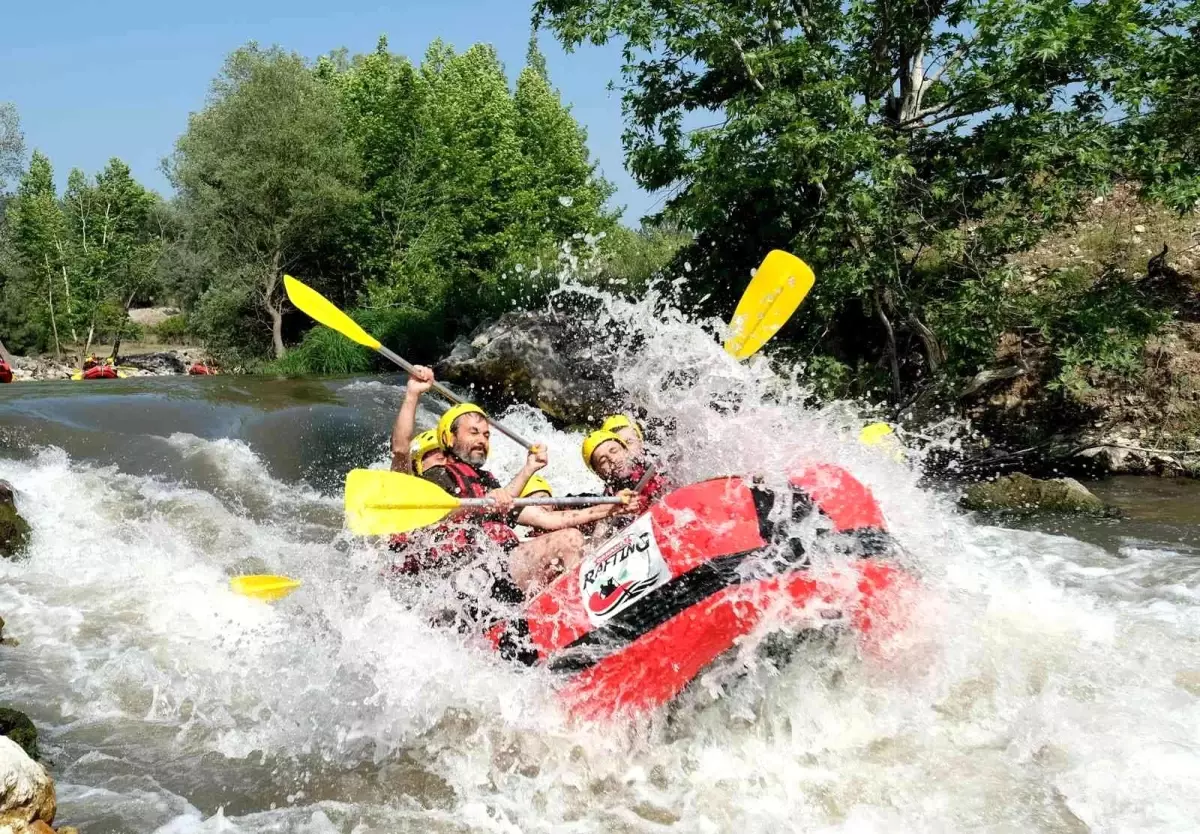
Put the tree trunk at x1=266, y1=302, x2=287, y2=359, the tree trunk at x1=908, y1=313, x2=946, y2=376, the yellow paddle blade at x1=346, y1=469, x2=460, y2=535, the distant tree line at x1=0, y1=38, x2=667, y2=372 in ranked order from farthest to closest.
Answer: the tree trunk at x1=266, y1=302, x2=287, y2=359
the distant tree line at x1=0, y1=38, x2=667, y2=372
the tree trunk at x1=908, y1=313, x2=946, y2=376
the yellow paddle blade at x1=346, y1=469, x2=460, y2=535

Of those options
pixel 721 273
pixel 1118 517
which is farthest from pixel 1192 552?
pixel 721 273

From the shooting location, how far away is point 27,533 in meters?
6.70

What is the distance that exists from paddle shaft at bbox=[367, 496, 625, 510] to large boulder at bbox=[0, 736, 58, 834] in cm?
159

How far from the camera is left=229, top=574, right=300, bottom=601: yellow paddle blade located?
4930 mm

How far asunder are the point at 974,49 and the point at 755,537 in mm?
8603

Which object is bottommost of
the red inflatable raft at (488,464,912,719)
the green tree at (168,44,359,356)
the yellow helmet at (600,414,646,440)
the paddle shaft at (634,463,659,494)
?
the red inflatable raft at (488,464,912,719)

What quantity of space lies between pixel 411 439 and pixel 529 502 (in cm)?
81

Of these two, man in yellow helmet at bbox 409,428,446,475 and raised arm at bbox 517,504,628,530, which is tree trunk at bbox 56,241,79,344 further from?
raised arm at bbox 517,504,628,530

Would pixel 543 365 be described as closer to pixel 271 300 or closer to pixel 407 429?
pixel 407 429

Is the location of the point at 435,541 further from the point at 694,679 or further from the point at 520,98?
the point at 520,98

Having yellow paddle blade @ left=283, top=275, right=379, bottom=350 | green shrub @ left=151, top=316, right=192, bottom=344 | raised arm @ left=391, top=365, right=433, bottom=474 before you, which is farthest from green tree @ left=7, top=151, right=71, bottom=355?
raised arm @ left=391, top=365, right=433, bottom=474

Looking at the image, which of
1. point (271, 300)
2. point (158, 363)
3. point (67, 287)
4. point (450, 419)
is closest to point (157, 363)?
point (158, 363)

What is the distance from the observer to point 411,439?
15.3ft

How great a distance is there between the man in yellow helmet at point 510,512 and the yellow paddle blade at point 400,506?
148 millimetres
